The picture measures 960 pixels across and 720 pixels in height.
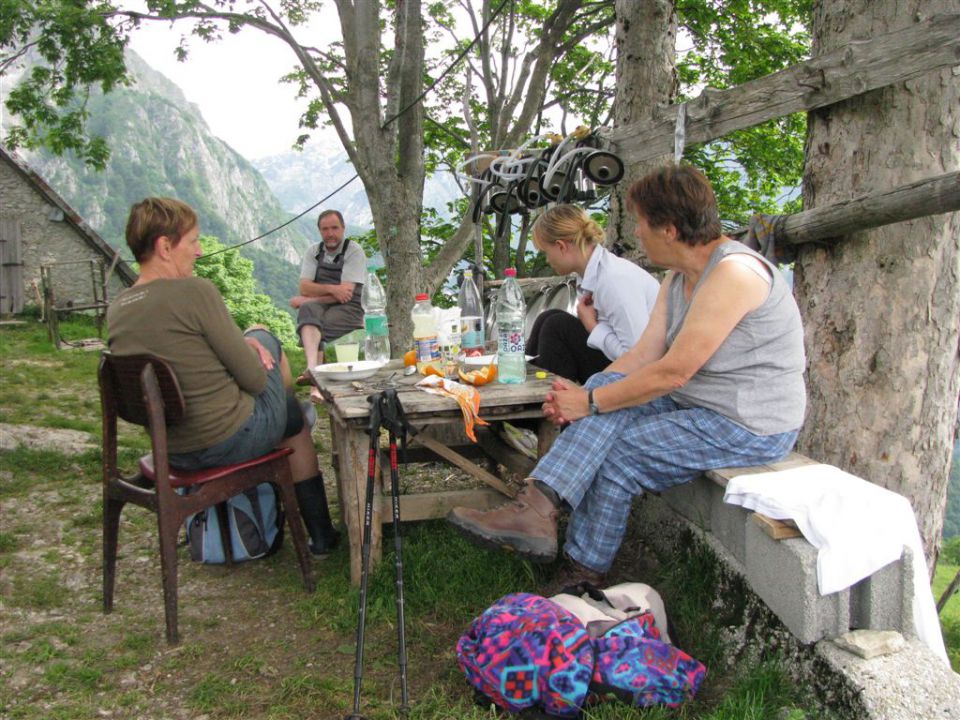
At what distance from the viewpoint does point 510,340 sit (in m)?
3.51

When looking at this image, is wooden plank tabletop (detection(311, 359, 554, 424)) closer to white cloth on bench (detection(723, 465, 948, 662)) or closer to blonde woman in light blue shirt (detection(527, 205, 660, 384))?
blonde woman in light blue shirt (detection(527, 205, 660, 384))

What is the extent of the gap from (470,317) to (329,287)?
2.63 m

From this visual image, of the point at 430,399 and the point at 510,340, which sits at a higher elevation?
the point at 510,340

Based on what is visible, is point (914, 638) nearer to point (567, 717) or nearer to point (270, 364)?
point (567, 717)

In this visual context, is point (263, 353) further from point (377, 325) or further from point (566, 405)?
point (566, 405)

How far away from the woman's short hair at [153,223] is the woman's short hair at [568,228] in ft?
6.02

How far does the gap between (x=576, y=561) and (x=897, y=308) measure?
5.81ft

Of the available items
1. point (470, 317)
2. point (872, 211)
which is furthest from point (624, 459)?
point (470, 317)

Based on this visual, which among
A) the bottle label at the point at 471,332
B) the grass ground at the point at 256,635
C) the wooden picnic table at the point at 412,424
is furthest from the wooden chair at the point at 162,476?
the bottle label at the point at 471,332

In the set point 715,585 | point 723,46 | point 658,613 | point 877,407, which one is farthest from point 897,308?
point 723,46

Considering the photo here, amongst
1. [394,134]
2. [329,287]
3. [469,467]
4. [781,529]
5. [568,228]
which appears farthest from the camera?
[394,134]

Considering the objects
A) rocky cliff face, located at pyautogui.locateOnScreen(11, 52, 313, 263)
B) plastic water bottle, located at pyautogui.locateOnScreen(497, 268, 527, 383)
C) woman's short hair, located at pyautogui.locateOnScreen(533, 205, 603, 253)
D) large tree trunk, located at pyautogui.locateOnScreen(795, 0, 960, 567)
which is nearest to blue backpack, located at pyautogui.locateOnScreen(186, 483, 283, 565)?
plastic water bottle, located at pyautogui.locateOnScreen(497, 268, 527, 383)

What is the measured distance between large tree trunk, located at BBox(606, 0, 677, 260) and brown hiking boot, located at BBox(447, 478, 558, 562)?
378 centimetres

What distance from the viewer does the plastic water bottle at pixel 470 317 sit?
174 inches
